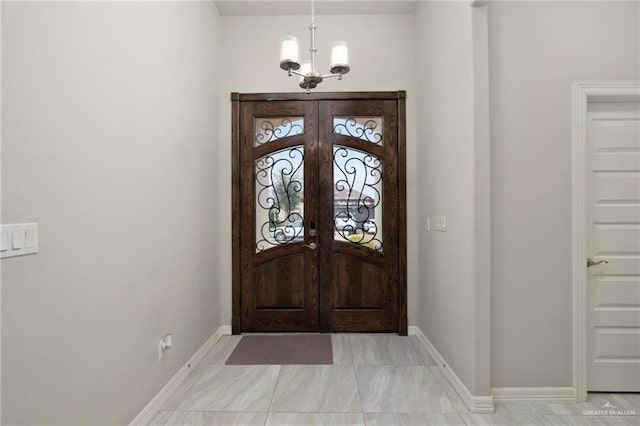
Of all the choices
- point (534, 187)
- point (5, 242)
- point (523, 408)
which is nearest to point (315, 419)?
point (523, 408)

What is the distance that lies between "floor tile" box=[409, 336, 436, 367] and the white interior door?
1.07 meters

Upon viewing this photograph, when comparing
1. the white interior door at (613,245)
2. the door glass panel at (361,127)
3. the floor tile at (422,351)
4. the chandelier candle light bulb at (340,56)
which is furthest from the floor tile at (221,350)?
the white interior door at (613,245)

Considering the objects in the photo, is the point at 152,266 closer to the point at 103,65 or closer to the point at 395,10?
the point at 103,65

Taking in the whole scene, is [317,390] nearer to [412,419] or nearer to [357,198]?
[412,419]

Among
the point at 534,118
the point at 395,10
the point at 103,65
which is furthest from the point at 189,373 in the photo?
the point at 395,10

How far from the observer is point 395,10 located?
3.39 metres

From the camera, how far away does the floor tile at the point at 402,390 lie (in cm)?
209

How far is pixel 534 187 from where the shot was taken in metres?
2.13

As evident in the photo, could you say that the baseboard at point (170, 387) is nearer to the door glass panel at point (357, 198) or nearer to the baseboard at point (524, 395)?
the door glass panel at point (357, 198)

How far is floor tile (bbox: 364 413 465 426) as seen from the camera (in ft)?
6.34

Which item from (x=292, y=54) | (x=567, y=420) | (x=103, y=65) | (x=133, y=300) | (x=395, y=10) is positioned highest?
(x=395, y=10)

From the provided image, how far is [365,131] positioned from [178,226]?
2.14m

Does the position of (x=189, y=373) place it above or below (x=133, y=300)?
below

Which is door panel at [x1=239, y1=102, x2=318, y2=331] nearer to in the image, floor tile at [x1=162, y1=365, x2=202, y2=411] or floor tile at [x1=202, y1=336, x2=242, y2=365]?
floor tile at [x1=202, y1=336, x2=242, y2=365]
